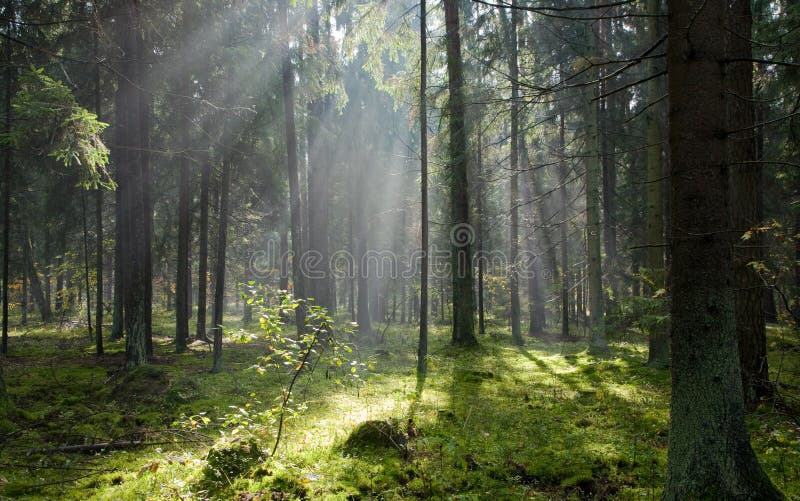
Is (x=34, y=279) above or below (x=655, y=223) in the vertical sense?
below

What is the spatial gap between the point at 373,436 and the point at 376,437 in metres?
0.04

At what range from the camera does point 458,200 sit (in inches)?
527

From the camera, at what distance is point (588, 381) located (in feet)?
29.0

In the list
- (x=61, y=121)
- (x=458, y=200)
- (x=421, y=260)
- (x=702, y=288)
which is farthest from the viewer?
(x=458, y=200)

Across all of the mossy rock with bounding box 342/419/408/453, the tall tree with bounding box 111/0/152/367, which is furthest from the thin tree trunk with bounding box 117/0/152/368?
the mossy rock with bounding box 342/419/408/453

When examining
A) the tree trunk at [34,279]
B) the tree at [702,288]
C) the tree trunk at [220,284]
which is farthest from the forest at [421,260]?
the tree trunk at [34,279]

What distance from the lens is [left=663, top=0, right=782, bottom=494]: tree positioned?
305cm

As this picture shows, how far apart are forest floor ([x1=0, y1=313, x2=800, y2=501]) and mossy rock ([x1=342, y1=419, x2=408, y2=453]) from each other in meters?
0.02

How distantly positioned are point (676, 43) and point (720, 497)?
3.44m

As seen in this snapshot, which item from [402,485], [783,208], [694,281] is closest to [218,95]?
[402,485]

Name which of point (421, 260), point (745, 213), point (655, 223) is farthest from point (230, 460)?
point (655, 223)

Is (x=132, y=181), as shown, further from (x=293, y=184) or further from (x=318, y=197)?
(x=318, y=197)

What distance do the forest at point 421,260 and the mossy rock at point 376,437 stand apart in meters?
0.03

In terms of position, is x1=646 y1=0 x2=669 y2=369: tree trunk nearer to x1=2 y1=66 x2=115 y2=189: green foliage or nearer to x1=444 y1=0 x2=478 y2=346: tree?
x1=444 y1=0 x2=478 y2=346: tree
